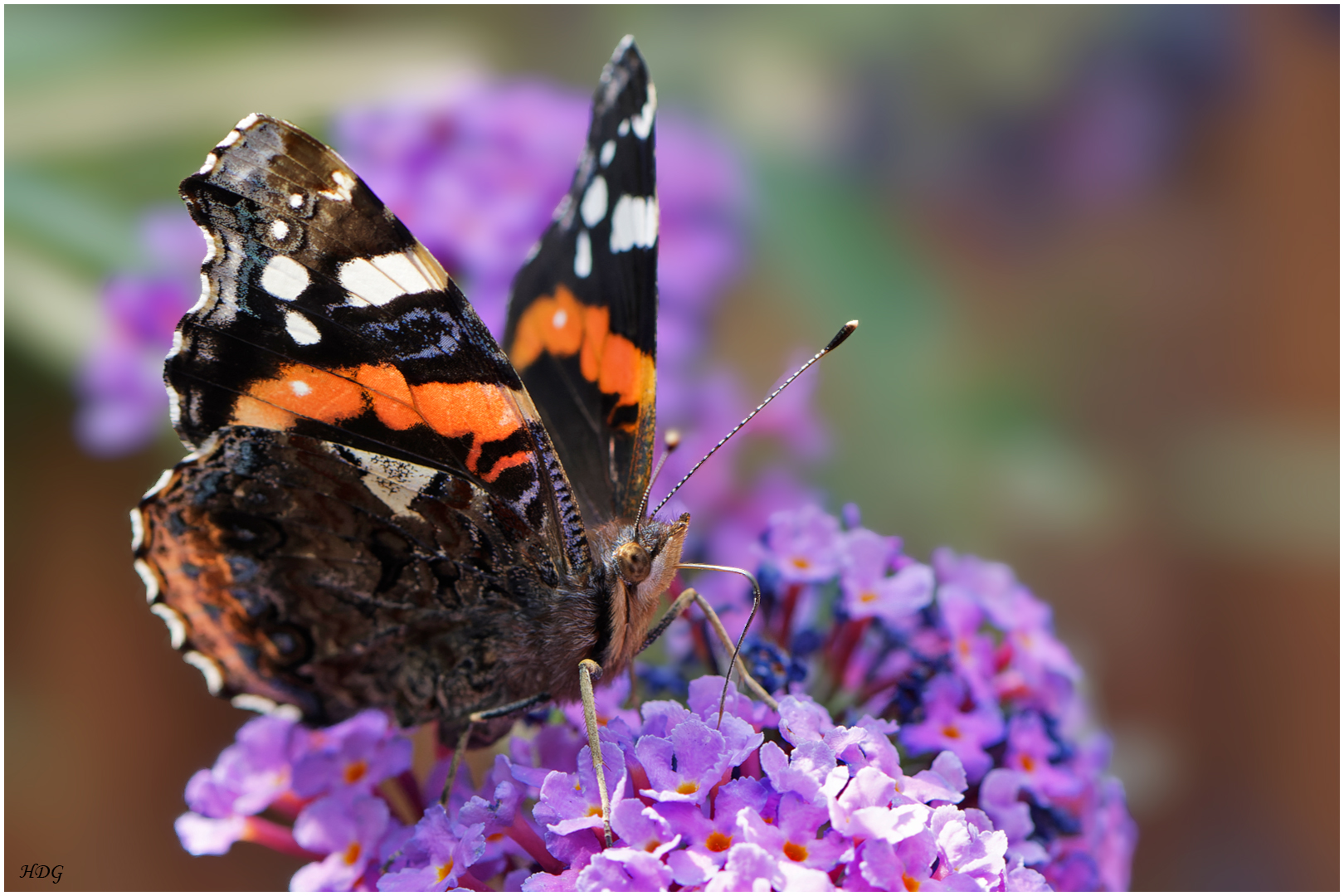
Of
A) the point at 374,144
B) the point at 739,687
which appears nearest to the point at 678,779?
the point at 739,687

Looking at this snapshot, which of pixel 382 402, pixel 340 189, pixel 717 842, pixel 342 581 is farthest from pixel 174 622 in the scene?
pixel 717 842

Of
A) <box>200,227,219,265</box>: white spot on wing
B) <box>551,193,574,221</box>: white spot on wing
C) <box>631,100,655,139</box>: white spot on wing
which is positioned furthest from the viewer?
<box>551,193,574,221</box>: white spot on wing

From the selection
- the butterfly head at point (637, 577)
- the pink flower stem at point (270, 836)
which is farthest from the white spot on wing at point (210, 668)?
the butterfly head at point (637, 577)

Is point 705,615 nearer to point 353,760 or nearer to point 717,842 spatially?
point 717,842

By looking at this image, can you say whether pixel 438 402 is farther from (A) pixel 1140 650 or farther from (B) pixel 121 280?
(A) pixel 1140 650

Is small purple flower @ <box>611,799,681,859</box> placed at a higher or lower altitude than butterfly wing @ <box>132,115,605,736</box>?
lower

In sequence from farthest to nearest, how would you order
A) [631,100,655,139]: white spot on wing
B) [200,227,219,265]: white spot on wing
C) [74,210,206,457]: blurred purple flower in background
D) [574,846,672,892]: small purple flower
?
[74,210,206,457]: blurred purple flower in background, [631,100,655,139]: white spot on wing, [200,227,219,265]: white spot on wing, [574,846,672,892]: small purple flower

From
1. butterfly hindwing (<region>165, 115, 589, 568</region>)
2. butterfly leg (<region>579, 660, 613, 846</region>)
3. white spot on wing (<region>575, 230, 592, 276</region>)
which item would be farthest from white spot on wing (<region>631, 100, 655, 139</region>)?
butterfly leg (<region>579, 660, 613, 846</region>)

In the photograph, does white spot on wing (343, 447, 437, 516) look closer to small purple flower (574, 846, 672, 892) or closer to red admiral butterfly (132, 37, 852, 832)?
red admiral butterfly (132, 37, 852, 832)
